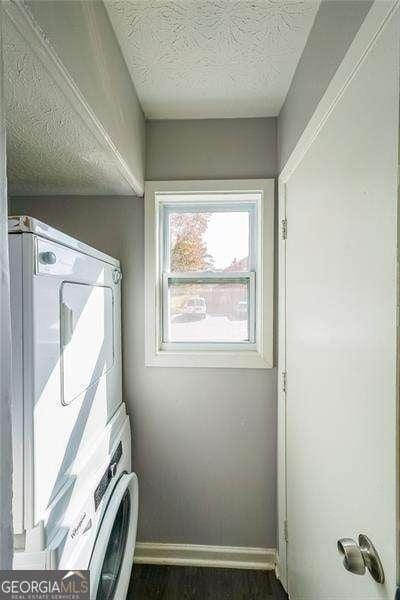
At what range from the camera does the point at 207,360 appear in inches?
62.2

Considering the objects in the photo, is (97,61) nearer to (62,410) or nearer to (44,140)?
(44,140)

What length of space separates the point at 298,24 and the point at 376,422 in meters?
1.36

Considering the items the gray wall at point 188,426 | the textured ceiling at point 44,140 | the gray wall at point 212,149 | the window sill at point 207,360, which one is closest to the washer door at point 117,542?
the gray wall at point 188,426

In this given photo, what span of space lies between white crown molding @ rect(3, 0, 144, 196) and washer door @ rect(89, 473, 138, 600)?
1.35 metres

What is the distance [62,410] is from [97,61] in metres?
1.11

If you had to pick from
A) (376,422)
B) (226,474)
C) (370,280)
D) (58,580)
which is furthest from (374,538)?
(226,474)

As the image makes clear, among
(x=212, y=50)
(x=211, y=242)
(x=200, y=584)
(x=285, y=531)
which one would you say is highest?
(x=212, y=50)

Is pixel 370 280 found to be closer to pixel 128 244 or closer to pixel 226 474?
pixel 128 244

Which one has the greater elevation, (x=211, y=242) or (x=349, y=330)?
(x=211, y=242)

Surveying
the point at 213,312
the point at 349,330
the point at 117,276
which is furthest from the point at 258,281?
the point at 349,330

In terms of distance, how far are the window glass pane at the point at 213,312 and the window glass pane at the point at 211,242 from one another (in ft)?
0.40

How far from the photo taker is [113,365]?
4.45 feet

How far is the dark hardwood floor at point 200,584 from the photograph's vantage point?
142cm

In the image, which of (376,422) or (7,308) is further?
(376,422)
